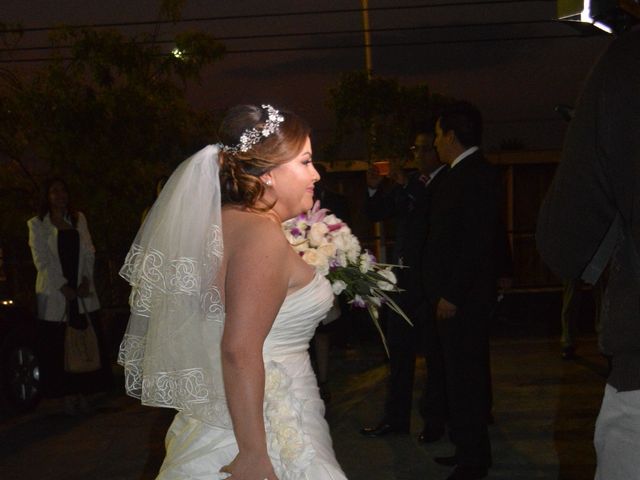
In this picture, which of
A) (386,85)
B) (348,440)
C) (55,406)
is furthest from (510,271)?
(386,85)

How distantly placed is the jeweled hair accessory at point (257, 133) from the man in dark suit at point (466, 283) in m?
2.45

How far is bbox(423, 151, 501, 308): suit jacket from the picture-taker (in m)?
5.13

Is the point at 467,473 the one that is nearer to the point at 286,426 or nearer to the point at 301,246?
the point at 301,246

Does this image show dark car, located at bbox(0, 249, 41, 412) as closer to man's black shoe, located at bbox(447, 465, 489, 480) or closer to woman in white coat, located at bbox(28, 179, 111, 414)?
woman in white coat, located at bbox(28, 179, 111, 414)

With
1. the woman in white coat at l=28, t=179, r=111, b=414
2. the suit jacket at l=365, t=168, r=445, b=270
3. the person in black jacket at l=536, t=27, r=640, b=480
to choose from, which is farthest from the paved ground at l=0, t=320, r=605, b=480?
the person in black jacket at l=536, t=27, r=640, b=480

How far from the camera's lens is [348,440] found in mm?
6371

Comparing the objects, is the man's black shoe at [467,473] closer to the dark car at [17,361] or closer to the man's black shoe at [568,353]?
the man's black shoe at [568,353]

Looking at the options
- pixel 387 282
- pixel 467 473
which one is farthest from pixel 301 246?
pixel 467 473

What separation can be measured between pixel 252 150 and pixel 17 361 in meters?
5.85

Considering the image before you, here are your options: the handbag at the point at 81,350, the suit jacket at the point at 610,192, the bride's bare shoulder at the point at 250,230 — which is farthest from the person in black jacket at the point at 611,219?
the handbag at the point at 81,350

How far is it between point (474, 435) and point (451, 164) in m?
1.74

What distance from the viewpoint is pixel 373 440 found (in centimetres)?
632

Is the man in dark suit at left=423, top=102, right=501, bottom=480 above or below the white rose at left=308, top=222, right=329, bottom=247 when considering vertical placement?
below

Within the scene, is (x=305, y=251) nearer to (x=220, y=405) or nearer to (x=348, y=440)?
(x=220, y=405)
